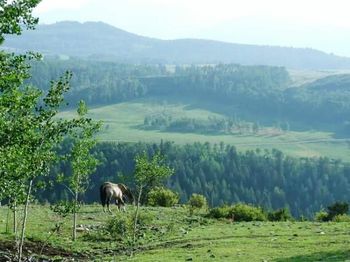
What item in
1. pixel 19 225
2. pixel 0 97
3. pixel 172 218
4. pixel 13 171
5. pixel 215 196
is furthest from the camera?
pixel 215 196

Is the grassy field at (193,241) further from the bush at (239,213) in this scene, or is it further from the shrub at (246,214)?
the shrub at (246,214)

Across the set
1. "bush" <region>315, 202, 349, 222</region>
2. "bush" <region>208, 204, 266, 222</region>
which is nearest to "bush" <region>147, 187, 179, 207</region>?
"bush" <region>208, 204, 266, 222</region>

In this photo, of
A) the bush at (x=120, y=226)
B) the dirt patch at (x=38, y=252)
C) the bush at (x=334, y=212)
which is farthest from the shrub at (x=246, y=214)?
the dirt patch at (x=38, y=252)

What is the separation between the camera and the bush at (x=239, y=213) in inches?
2169

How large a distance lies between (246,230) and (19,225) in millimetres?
16257

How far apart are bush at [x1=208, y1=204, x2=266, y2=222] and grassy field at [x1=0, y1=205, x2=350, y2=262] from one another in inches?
138

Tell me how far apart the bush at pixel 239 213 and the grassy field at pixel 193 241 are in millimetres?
3507

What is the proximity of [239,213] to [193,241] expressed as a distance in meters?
18.1

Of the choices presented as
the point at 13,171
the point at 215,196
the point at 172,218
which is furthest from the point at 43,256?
the point at 215,196

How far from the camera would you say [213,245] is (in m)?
36.4

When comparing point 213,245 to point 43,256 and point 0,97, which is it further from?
point 0,97

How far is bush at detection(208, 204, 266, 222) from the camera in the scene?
5509 centimetres

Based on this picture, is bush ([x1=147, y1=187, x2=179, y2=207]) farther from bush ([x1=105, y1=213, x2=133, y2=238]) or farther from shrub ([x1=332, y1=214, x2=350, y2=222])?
bush ([x1=105, y1=213, x2=133, y2=238])

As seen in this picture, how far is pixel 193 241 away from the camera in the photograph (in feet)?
127
